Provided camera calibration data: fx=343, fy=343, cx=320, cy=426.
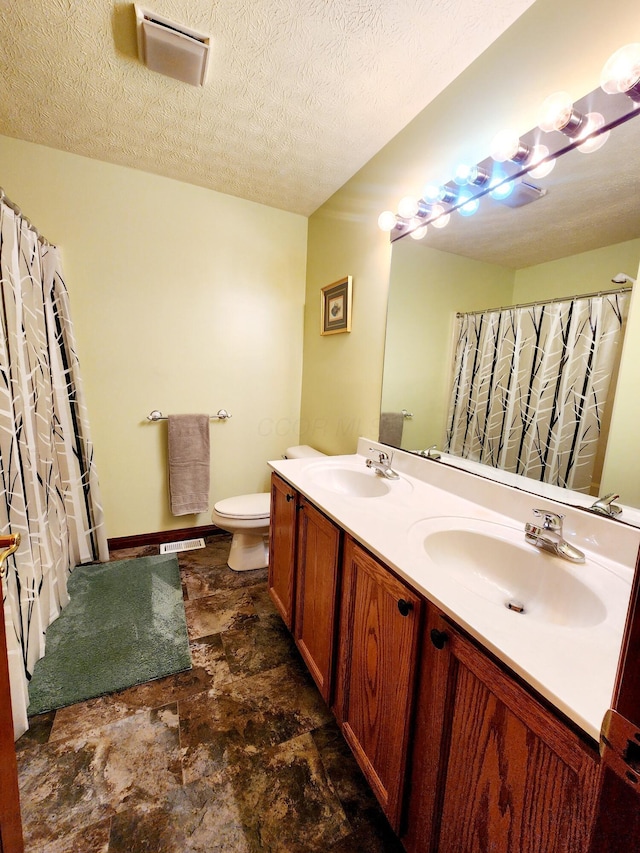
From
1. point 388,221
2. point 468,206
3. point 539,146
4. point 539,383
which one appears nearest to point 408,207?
point 388,221

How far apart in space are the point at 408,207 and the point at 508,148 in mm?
472

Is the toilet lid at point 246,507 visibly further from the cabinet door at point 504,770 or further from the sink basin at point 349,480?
the cabinet door at point 504,770

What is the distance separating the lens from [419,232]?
1553 millimetres

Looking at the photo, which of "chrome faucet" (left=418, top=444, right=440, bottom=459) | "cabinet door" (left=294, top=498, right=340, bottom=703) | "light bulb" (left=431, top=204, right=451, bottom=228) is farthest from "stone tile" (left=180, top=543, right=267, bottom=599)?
"light bulb" (left=431, top=204, right=451, bottom=228)

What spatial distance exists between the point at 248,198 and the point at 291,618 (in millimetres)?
2534

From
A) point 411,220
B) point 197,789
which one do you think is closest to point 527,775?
point 197,789

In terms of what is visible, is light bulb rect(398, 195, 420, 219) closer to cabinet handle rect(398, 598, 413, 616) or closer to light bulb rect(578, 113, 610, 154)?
light bulb rect(578, 113, 610, 154)

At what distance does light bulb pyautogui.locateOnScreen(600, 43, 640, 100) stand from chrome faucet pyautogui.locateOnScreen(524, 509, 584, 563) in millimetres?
1059

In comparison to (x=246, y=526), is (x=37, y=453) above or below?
above

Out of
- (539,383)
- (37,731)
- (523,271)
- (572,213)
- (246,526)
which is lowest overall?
(37,731)

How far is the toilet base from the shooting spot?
215 centimetres

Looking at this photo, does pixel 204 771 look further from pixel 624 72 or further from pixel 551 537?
pixel 624 72

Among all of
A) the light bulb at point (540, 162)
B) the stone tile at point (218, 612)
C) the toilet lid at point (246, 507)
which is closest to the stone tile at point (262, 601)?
the stone tile at point (218, 612)

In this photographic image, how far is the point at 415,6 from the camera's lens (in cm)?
110
